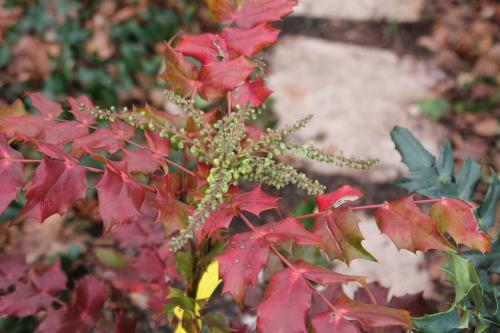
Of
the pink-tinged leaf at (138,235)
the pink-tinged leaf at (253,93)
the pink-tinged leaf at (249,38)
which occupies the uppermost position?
the pink-tinged leaf at (249,38)

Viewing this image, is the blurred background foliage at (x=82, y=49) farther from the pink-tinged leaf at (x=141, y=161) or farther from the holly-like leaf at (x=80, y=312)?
the pink-tinged leaf at (x=141, y=161)

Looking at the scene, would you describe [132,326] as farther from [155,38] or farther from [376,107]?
[376,107]

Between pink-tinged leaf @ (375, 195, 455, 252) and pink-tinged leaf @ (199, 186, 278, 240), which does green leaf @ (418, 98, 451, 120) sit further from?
pink-tinged leaf @ (199, 186, 278, 240)

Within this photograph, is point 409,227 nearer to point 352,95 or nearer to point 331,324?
point 331,324

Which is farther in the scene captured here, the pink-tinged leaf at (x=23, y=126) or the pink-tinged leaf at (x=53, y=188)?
the pink-tinged leaf at (x=23, y=126)

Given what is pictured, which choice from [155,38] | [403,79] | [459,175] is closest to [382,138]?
[403,79]

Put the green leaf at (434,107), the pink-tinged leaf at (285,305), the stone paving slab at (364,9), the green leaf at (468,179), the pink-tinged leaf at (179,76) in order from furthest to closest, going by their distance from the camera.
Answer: the stone paving slab at (364,9) → the green leaf at (434,107) → the green leaf at (468,179) → the pink-tinged leaf at (179,76) → the pink-tinged leaf at (285,305)

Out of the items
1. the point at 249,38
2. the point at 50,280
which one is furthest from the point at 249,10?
the point at 50,280

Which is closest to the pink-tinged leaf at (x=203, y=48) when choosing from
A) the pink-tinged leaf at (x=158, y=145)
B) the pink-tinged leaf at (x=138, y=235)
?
the pink-tinged leaf at (x=158, y=145)
